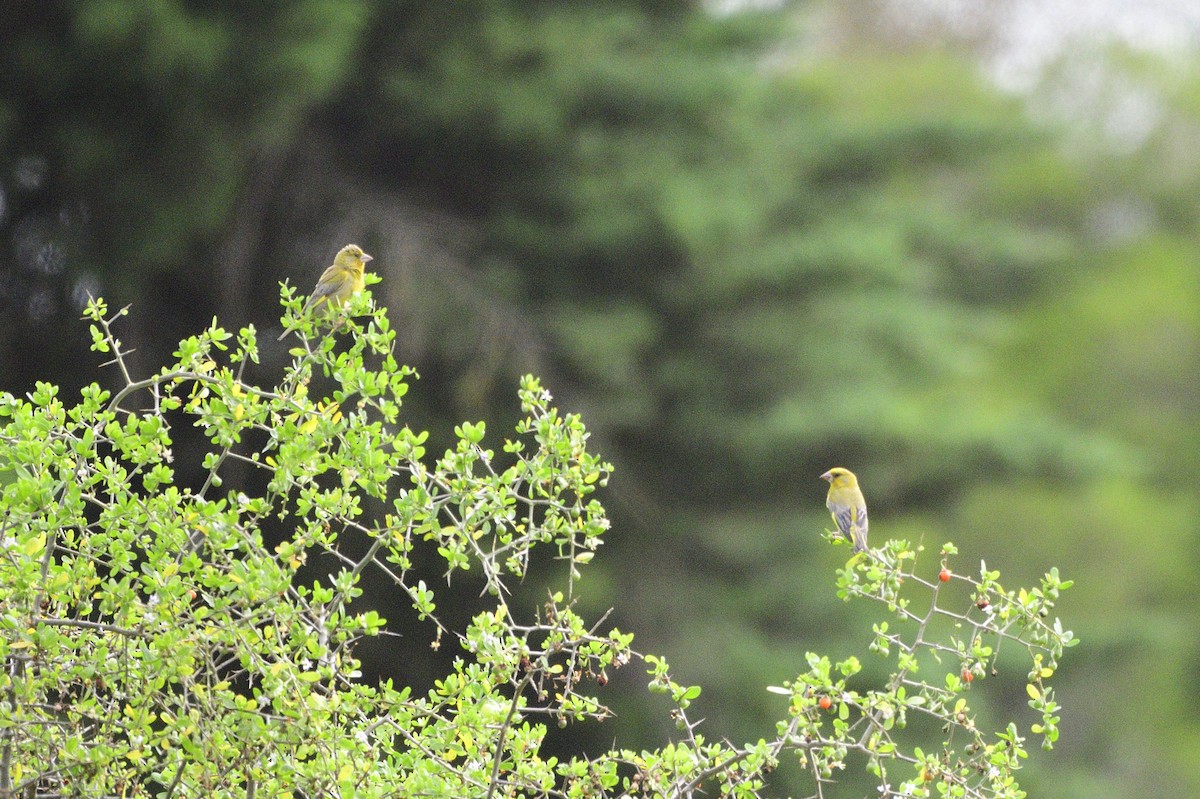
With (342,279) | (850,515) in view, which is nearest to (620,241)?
(850,515)

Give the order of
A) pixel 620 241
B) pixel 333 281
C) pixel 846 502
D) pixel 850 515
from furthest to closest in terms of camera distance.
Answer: pixel 620 241
pixel 846 502
pixel 850 515
pixel 333 281

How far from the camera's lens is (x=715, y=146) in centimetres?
1090

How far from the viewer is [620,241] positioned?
10258 mm

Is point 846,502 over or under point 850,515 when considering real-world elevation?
over

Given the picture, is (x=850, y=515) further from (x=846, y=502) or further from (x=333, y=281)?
(x=333, y=281)

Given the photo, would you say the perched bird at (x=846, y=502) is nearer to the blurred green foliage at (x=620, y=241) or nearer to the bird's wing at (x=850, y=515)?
the bird's wing at (x=850, y=515)

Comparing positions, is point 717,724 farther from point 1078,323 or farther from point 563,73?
point 1078,323

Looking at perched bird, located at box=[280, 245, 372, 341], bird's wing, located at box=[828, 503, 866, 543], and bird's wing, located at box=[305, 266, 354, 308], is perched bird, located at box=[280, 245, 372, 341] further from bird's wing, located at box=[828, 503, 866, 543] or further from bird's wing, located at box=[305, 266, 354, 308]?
bird's wing, located at box=[828, 503, 866, 543]

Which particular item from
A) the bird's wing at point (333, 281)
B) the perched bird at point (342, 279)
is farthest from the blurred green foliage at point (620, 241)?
the bird's wing at point (333, 281)

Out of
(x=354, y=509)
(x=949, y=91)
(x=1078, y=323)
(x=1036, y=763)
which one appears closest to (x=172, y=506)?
(x=354, y=509)

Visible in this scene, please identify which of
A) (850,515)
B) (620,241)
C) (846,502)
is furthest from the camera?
(620,241)

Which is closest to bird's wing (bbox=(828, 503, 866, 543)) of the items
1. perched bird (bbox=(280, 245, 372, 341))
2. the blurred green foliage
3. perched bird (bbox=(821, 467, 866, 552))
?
perched bird (bbox=(821, 467, 866, 552))

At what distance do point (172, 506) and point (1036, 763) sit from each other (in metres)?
11.3

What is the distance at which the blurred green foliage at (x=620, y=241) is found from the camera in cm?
800
